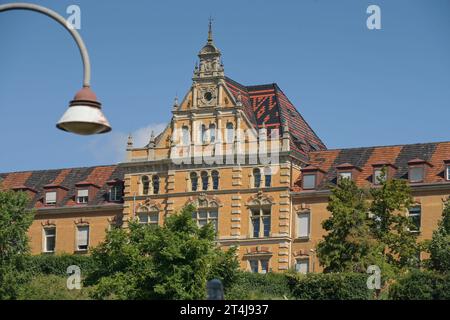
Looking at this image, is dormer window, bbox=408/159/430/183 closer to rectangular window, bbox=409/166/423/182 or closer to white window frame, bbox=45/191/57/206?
rectangular window, bbox=409/166/423/182

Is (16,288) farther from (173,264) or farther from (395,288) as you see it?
→ (395,288)

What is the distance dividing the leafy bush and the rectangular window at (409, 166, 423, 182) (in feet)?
65.4

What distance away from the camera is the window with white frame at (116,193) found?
3521 inches

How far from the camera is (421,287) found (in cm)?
6216

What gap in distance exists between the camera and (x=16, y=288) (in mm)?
67875

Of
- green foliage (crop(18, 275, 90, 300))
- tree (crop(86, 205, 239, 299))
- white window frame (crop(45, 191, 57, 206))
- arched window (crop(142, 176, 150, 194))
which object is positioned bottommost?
green foliage (crop(18, 275, 90, 300))

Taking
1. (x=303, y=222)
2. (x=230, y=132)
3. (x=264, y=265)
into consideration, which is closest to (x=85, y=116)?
(x=264, y=265)

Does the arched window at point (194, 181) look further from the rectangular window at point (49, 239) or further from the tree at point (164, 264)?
the tree at point (164, 264)

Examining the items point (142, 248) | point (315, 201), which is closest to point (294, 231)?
point (315, 201)

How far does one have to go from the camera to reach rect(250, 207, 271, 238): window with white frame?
8219cm

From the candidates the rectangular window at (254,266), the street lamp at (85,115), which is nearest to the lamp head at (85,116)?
the street lamp at (85,115)

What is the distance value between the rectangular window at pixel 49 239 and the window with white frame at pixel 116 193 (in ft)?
15.3

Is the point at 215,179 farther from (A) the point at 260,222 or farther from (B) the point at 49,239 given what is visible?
(B) the point at 49,239

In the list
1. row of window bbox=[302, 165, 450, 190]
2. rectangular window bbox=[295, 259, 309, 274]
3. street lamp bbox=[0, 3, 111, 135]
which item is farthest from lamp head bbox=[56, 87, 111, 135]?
rectangular window bbox=[295, 259, 309, 274]
